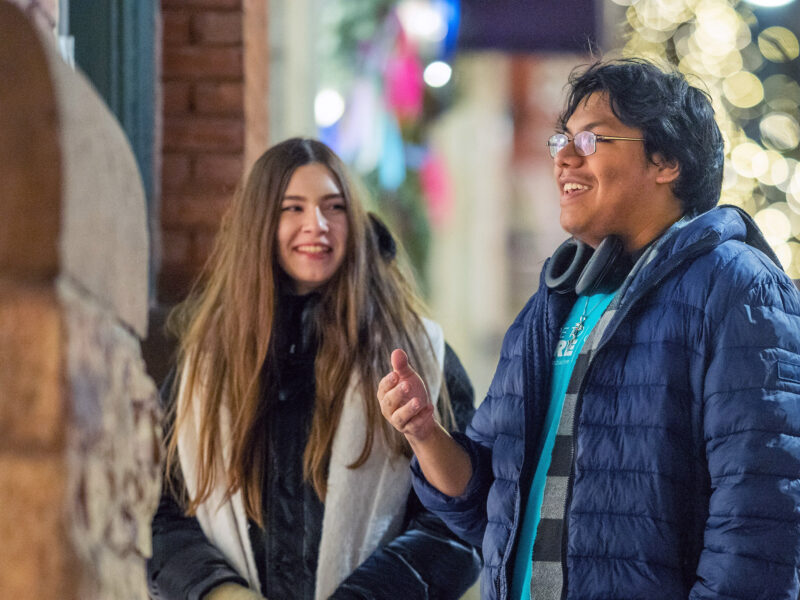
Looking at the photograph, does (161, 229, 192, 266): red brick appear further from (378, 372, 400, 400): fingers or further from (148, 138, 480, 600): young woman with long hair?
(378, 372, 400, 400): fingers

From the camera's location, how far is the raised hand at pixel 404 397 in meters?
1.71

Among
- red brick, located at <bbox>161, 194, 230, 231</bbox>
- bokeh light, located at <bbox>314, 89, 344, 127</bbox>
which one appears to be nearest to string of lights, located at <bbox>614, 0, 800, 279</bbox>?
red brick, located at <bbox>161, 194, 230, 231</bbox>

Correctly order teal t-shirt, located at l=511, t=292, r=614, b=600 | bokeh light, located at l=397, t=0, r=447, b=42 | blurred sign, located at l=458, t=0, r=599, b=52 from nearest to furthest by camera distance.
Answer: teal t-shirt, located at l=511, t=292, r=614, b=600 < blurred sign, located at l=458, t=0, r=599, b=52 < bokeh light, located at l=397, t=0, r=447, b=42

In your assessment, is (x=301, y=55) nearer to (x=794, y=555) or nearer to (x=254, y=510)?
(x=254, y=510)

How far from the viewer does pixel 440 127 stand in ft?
28.1

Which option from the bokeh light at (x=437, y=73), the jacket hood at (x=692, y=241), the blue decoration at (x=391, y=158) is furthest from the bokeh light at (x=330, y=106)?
the jacket hood at (x=692, y=241)

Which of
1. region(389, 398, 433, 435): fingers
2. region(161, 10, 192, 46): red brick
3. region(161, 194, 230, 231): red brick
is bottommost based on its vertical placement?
region(389, 398, 433, 435): fingers

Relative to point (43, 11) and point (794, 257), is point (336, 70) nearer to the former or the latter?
point (794, 257)

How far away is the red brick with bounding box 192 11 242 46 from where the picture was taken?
3350mm

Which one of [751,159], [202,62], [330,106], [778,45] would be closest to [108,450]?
[202,62]

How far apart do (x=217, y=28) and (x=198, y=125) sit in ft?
1.14

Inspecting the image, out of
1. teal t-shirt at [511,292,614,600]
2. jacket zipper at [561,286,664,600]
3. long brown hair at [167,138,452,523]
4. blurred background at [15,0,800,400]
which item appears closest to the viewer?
jacket zipper at [561,286,664,600]

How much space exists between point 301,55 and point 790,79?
2145mm

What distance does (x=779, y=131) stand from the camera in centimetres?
414
